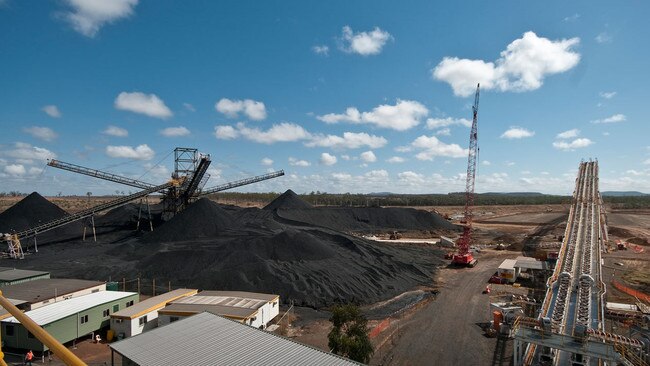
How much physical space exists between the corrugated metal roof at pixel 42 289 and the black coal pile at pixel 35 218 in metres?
27.5

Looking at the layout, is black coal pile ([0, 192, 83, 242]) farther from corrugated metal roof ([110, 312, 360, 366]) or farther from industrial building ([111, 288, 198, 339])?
corrugated metal roof ([110, 312, 360, 366])

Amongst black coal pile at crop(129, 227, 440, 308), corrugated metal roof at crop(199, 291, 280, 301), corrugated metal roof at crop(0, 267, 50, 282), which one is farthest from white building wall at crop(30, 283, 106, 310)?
corrugated metal roof at crop(199, 291, 280, 301)

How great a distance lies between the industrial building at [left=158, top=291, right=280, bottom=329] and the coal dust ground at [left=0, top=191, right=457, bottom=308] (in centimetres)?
420

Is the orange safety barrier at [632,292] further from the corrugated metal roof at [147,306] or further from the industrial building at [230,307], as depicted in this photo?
the corrugated metal roof at [147,306]

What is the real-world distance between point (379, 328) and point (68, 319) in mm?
16901

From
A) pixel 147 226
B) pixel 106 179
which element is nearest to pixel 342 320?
pixel 147 226

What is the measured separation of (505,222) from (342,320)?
79.0m

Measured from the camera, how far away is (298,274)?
3067cm

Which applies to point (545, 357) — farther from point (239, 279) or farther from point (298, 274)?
point (239, 279)

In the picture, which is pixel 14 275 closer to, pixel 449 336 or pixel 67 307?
pixel 67 307

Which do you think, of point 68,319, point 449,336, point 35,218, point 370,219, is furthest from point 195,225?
point 370,219

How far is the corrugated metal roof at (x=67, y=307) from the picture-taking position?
771 inches

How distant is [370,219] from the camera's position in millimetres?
75875

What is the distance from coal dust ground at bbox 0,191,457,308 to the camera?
29600mm
